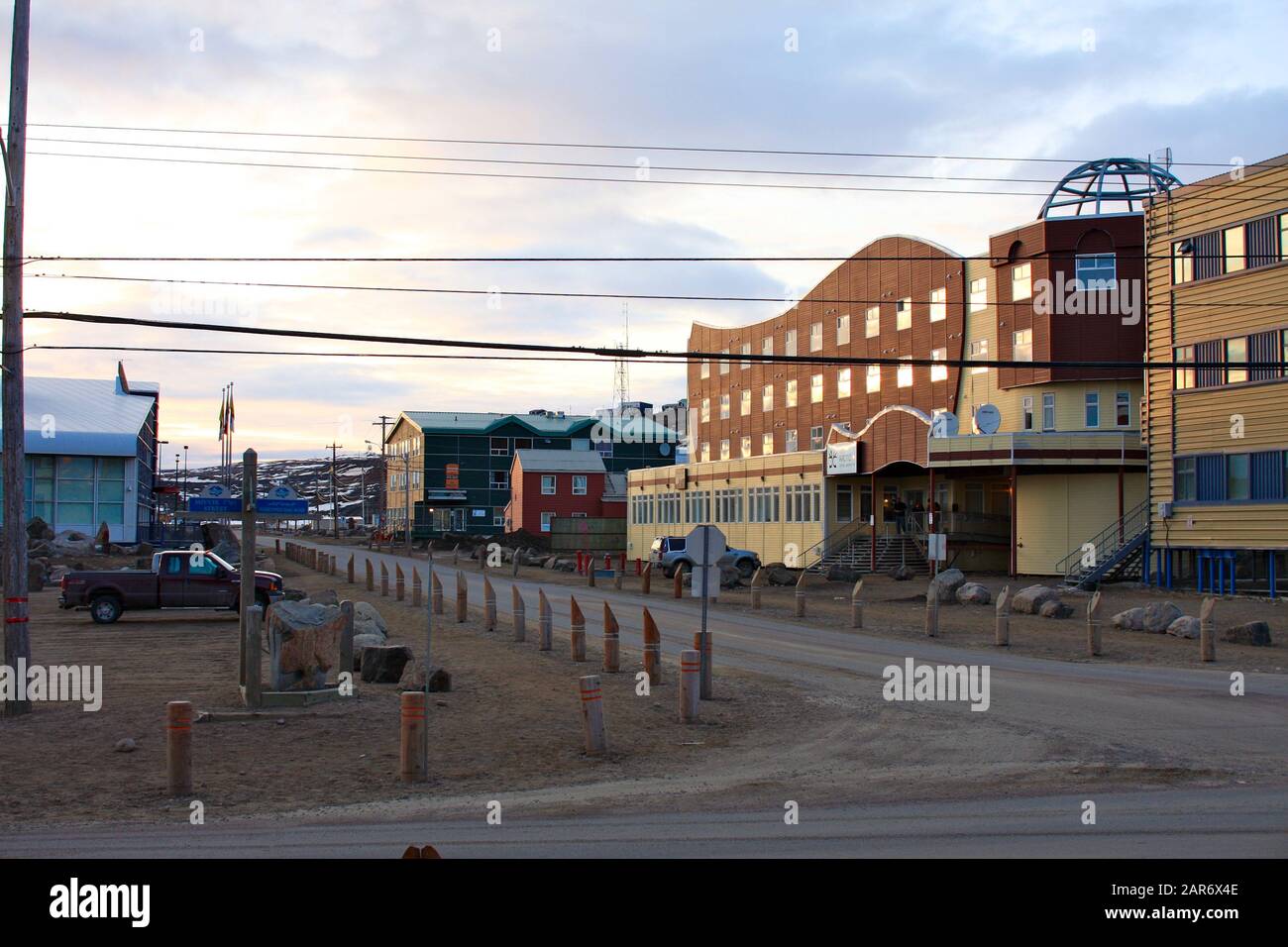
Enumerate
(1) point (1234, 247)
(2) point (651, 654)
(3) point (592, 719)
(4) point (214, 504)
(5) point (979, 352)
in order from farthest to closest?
1. (5) point (979, 352)
2. (1) point (1234, 247)
3. (2) point (651, 654)
4. (4) point (214, 504)
5. (3) point (592, 719)

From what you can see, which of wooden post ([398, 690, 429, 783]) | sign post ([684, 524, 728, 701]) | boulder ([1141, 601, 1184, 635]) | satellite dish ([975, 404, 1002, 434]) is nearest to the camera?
wooden post ([398, 690, 429, 783])

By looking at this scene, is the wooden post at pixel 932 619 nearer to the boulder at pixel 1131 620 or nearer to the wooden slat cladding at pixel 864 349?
the boulder at pixel 1131 620

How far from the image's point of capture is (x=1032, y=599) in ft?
108

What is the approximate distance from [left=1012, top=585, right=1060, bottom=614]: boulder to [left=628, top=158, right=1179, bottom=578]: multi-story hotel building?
8.84m

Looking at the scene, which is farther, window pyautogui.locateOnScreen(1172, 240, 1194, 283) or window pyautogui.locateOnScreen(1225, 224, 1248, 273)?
window pyautogui.locateOnScreen(1172, 240, 1194, 283)

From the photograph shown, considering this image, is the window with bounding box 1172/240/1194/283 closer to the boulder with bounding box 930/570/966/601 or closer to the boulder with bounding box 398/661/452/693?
the boulder with bounding box 930/570/966/601

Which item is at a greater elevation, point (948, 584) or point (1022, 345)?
point (1022, 345)

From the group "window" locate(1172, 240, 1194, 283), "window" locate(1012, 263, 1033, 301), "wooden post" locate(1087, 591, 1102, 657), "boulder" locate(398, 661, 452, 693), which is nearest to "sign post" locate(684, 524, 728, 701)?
"boulder" locate(398, 661, 452, 693)

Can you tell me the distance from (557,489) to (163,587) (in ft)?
200

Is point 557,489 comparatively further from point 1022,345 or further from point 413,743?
point 413,743

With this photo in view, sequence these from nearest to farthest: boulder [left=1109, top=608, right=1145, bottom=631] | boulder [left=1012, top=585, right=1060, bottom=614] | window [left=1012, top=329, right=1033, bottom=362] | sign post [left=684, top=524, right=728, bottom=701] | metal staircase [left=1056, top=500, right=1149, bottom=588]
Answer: sign post [left=684, top=524, right=728, bottom=701] → boulder [left=1109, top=608, right=1145, bottom=631] → boulder [left=1012, top=585, right=1060, bottom=614] → metal staircase [left=1056, top=500, right=1149, bottom=588] → window [left=1012, top=329, right=1033, bottom=362]

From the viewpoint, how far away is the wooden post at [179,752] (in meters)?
11.3

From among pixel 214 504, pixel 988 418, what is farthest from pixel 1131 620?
pixel 214 504

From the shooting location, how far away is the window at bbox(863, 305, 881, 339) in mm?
56344
